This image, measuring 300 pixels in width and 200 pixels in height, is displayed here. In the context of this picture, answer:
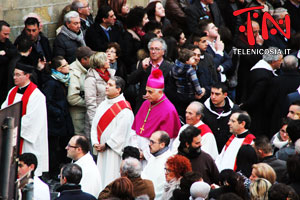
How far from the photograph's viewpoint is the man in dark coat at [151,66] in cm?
1237

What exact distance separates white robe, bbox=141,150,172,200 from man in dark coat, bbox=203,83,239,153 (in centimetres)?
145

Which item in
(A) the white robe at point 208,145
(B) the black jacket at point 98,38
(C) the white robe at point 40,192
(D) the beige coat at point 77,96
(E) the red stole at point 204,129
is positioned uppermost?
(B) the black jacket at point 98,38

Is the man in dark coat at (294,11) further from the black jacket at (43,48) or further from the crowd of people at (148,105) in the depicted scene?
the black jacket at (43,48)

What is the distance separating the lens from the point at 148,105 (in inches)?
446

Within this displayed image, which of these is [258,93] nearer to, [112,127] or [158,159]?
[112,127]

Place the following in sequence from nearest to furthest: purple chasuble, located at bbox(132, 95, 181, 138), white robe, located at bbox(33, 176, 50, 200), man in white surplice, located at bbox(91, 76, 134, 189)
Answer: white robe, located at bbox(33, 176, 50, 200)
purple chasuble, located at bbox(132, 95, 181, 138)
man in white surplice, located at bbox(91, 76, 134, 189)

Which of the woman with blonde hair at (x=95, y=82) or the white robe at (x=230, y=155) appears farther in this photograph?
the woman with blonde hair at (x=95, y=82)

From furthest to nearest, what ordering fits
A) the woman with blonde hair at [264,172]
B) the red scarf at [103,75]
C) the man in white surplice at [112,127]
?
the red scarf at [103,75] → the man in white surplice at [112,127] → the woman with blonde hair at [264,172]

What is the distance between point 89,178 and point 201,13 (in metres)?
6.54

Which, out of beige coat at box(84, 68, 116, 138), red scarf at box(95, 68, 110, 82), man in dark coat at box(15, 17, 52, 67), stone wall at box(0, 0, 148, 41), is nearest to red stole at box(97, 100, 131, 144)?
beige coat at box(84, 68, 116, 138)

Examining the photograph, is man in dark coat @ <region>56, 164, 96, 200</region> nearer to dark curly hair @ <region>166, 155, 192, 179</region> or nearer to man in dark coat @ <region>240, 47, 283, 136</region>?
dark curly hair @ <region>166, 155, 192, 179</region>

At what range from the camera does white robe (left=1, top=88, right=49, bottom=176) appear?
1140cm

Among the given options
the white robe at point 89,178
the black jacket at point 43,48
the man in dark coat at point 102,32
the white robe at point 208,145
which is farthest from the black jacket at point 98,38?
the white robe at point 89,178

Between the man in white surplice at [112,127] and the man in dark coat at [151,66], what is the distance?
1.09 m
